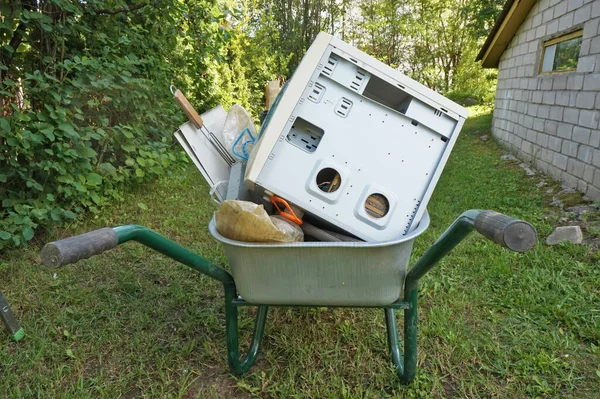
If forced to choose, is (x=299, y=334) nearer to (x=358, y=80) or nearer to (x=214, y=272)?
(x=214, y=272)

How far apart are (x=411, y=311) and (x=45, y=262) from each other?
46.4 inches

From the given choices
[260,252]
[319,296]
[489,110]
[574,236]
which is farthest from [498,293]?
[489,110]

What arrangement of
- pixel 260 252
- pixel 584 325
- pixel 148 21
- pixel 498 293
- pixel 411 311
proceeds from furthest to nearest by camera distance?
pixel 148 21 → pixel 498 293 → pixel 584 325 → pixel 411 311 → pixel 260 252

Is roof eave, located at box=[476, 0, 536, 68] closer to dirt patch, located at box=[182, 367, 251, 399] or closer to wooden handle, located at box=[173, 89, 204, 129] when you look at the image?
wooden handle, located at box=[173, 89, 204, 129]

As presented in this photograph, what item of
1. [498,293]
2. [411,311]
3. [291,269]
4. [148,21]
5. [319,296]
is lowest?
[498,293]

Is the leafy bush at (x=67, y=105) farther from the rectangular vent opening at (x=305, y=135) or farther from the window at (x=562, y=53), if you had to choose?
the window at (x=562, y=53)

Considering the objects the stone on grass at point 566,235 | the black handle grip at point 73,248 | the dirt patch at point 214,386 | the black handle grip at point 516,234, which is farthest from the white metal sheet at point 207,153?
the stone on grass at point 566,235

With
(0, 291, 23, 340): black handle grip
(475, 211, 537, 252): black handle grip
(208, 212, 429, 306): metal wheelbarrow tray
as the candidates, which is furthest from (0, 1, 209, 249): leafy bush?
(475, 211, 537, 252): black handle grip

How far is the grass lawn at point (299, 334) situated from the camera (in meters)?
1.64

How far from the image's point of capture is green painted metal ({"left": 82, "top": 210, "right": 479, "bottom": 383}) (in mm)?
1069

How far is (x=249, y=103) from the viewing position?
293 inches

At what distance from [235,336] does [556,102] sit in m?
4.61

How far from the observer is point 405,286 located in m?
1.38

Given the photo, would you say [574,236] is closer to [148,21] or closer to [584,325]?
[584,325]
